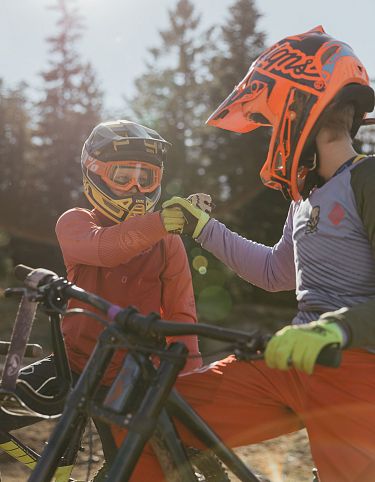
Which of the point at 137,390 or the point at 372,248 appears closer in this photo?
the point at 137,390

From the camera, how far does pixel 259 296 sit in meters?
27.8

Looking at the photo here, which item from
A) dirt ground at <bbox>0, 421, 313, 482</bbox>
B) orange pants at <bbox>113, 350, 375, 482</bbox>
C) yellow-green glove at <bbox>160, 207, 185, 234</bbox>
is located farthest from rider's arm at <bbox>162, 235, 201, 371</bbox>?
dirt ground at <bbox>0, 421, 313, 482</bbox>

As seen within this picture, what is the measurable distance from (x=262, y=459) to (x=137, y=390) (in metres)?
5.15

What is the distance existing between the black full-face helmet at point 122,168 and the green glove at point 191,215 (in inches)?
26.8

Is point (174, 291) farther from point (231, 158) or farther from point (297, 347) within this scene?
point (231, 158)

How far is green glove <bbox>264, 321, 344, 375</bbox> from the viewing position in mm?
1941

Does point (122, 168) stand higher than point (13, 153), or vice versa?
point (122, 168)

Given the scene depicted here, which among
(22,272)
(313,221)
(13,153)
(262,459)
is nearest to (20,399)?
(22,272)

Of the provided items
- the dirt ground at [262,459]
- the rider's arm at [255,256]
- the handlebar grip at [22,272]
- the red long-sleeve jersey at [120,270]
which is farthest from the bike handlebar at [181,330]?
the dirt ground at [262,459]

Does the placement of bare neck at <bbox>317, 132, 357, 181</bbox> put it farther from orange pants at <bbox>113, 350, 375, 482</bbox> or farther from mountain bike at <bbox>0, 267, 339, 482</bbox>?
mountain bike at <bbox>0, 267, 339, 482</bbox>

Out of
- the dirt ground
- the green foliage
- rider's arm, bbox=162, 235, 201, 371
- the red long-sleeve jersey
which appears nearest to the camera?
the red long-sleeve jersey

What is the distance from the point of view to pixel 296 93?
2.78 meters

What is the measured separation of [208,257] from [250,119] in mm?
20069

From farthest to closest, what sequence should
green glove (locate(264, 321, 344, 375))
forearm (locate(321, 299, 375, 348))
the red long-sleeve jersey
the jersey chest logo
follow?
1. the red long-sleeve jersey
2. the jersey chest logo
3. forearm (locate(321, 299, 375, 348))
4. green glove (locate(264, 321, 344, 375))
